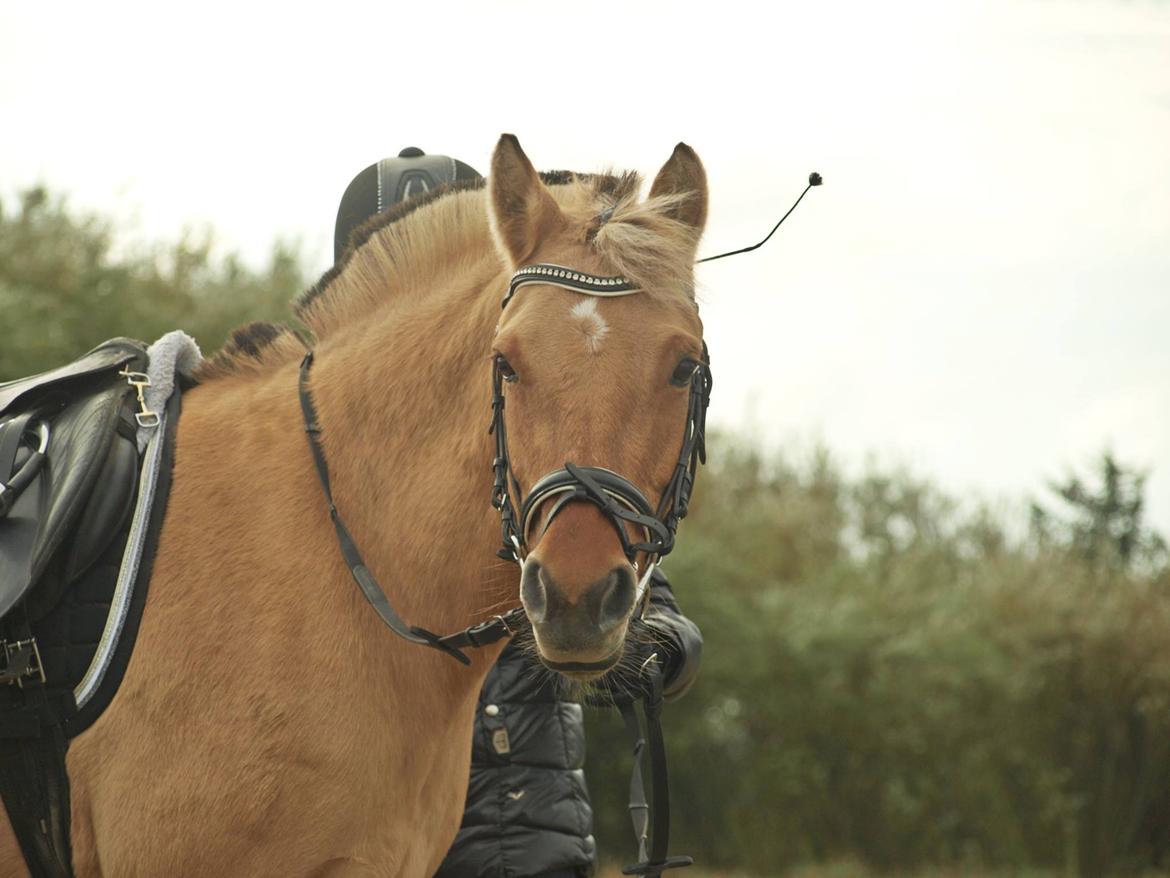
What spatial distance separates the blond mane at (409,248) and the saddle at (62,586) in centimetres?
43

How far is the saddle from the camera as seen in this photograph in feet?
8.94

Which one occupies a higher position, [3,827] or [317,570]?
[317,570]

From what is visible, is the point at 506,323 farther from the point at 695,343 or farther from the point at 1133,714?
the point at 1133,714

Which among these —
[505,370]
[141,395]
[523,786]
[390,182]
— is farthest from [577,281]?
[523,786]

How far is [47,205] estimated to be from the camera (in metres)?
10.2

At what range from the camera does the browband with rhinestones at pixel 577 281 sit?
2697 mm

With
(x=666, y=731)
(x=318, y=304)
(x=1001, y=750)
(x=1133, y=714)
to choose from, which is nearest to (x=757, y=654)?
(x=666, y=731)

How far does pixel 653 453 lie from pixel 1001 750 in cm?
1074

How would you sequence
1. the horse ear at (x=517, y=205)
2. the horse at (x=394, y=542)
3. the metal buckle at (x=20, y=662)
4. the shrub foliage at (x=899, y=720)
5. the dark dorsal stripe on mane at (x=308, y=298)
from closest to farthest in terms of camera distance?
the horse at (x=394, y=542) → the metal buckle at (x=20, y=662) → the horse ear at (x=517, y=205) → the dark dorsal stripe on mane at (x=308, y=298) → the shrub foliage at (x=899, y=720)

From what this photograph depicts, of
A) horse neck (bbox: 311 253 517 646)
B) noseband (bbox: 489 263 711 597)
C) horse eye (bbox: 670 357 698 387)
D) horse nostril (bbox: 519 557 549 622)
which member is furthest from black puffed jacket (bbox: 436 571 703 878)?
horse nostril (bbox: 519 557 549 622)

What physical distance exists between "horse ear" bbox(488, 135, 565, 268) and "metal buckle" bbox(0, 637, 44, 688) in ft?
4.45

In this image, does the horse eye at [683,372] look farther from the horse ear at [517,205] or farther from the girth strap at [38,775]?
the girth strap at [38,775]

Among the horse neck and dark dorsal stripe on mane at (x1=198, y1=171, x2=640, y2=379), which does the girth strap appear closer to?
the horse neck

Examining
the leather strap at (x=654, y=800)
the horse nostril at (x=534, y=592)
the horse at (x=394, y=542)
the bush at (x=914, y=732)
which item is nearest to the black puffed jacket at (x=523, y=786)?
the leather strap at (x=654, y=800)
